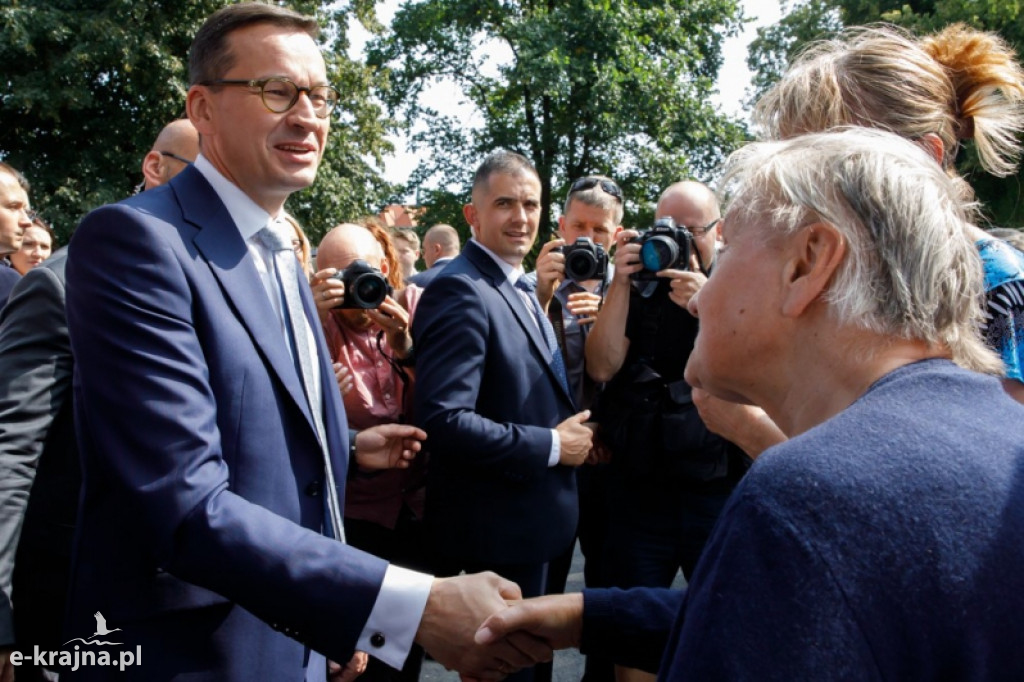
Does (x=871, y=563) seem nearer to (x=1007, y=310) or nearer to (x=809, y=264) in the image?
(x=809, y=264)

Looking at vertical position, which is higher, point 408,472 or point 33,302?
point 33,302

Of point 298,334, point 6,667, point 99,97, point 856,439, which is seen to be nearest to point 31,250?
point 6,667

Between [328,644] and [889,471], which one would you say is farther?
[328,644]

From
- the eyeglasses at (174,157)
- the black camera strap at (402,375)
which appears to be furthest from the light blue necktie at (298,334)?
the black camera strap at (402,375)

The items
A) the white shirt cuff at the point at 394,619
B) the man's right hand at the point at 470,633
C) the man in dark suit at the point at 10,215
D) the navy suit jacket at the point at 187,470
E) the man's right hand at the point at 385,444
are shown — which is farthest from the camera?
the man in dark suit at the point at 10,215

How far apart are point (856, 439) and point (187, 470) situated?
1.22 metres

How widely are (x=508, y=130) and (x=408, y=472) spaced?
17567mm

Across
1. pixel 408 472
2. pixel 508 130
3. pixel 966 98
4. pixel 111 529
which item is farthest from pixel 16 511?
pixel 508 130

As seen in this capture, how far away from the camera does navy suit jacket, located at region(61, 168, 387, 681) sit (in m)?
1.66

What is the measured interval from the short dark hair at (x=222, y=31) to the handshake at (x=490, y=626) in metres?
1.34

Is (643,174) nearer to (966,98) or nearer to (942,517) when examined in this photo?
(966,98)

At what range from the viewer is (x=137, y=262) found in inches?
67.3

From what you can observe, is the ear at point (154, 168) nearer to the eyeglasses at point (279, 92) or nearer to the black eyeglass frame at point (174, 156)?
the black eyeglass frame at point (174, 156)

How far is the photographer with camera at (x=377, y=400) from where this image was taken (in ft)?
11.6
